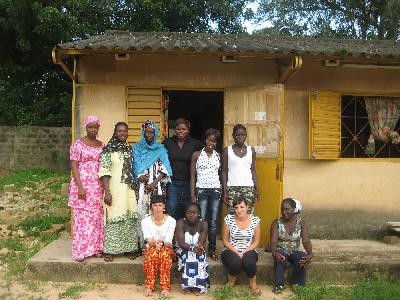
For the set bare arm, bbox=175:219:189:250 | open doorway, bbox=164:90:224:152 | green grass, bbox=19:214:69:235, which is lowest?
green grass, bbox=19:214:69:235

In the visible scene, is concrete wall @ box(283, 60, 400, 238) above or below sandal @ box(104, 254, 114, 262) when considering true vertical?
above

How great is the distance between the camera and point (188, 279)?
15.7 feet

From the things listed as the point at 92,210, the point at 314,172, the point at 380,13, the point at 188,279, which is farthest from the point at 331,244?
the point at 380,13

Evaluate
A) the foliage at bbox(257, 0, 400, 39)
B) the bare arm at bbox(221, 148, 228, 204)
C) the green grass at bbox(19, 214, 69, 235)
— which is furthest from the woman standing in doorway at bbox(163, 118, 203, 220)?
the foliage at bbox(257, 0, 400, 39)

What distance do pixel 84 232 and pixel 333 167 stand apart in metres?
3.62

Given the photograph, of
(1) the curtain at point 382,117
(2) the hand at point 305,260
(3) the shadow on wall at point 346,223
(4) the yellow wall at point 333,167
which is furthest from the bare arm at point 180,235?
(1) the curtain at point 382,117

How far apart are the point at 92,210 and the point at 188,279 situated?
1.31 meters

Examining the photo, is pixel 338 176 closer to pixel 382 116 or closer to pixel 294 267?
pixel 382 116

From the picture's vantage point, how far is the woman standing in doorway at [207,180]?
524 centimetres

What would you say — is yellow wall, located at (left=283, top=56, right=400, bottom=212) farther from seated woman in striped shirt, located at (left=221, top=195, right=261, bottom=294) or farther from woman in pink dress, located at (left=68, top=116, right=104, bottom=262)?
woman in pink dress, located at (left=68, top=116, right=104, bottom=262)

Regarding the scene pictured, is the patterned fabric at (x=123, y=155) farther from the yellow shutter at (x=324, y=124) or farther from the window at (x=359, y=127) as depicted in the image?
the window at (x=359, y=127)

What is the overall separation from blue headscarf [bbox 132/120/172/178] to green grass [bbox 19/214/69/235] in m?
2.86

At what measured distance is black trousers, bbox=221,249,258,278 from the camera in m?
4.81

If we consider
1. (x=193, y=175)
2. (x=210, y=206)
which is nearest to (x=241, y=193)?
(x=210, y=206)
